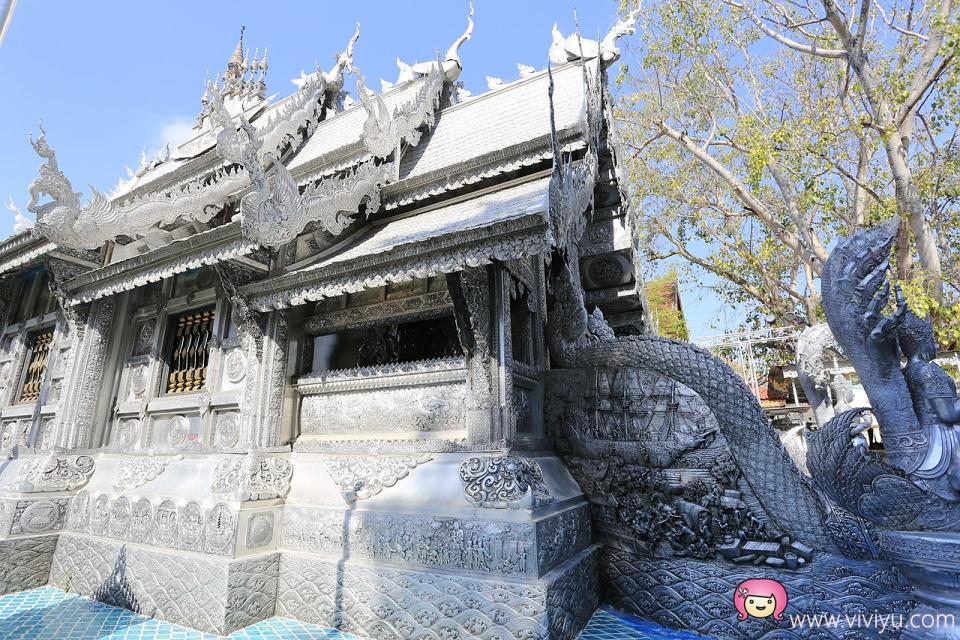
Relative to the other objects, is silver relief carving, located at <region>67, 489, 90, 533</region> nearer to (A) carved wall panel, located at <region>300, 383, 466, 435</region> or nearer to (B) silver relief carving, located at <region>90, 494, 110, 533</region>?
(B) silver relief carving, located at <region>90, 494, 110, 533</region>

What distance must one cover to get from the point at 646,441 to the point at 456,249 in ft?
7.70

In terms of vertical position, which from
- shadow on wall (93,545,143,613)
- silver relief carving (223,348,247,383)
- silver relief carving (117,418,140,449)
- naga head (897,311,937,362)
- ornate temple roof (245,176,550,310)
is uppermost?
ornate temple roof (245,176,550,310)

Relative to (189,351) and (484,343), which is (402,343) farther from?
(189,351)

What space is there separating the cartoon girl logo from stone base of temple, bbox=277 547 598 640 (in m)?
1.09

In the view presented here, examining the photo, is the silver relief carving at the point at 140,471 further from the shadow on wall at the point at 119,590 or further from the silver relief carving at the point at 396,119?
the silver relief carving at the point at 396,119

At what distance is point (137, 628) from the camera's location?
12.9ft

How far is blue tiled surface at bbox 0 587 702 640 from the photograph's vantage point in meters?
3.68

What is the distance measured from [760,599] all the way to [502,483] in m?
2.09

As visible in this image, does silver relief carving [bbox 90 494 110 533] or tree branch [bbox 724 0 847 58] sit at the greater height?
tree branch [bbox 724 0 847 58]

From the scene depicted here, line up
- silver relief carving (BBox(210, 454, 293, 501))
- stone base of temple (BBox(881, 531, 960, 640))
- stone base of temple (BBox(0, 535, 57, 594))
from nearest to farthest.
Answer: stone base of temple (BBox(881, 531, 960, 640)), silver relief carving (BBox(210, 454, 293, 501)), stone base of temple (BBox(0, 535, 57, 594))

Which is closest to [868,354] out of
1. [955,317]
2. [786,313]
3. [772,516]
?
[772,516]

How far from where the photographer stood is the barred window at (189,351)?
217 inches
